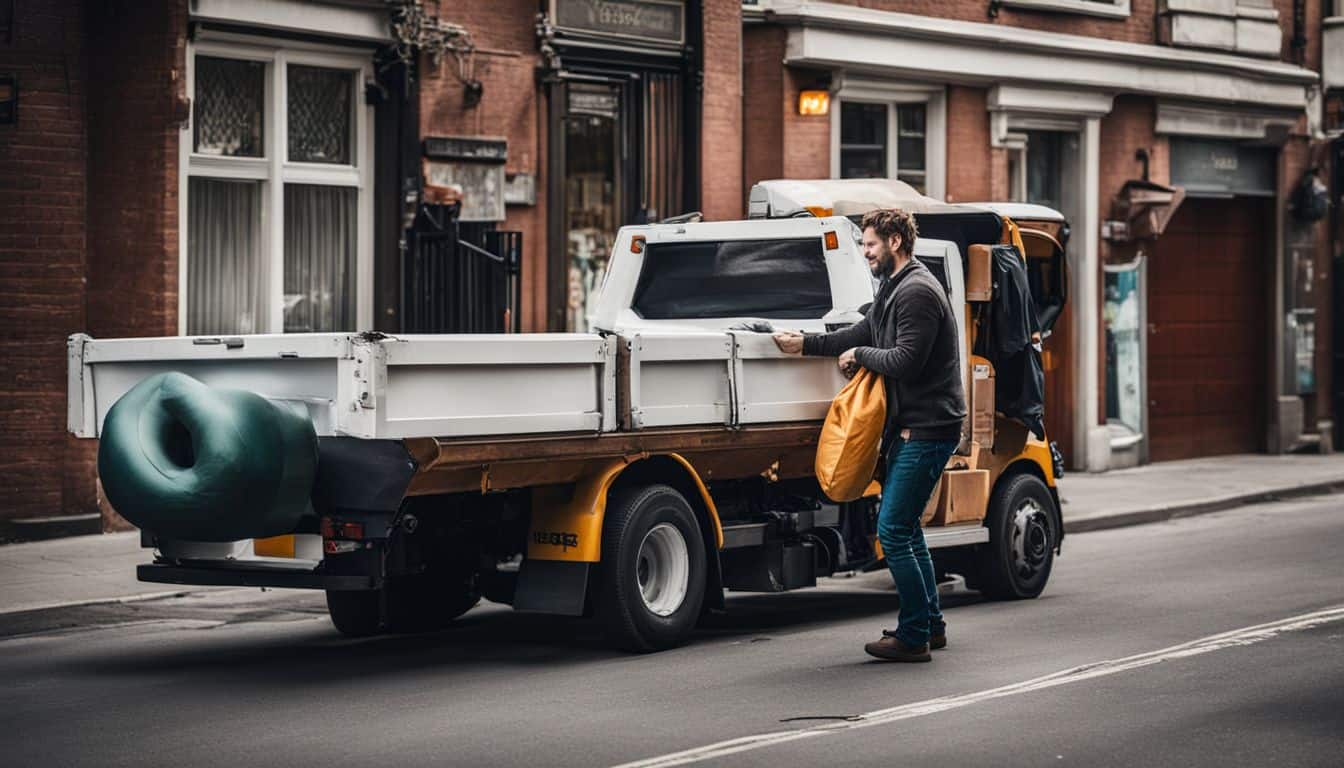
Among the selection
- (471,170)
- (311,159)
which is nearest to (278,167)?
(311,159)

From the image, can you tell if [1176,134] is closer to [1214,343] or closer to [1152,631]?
[1214,343]

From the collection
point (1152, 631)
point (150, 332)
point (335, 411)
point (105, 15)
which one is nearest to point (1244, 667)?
point (1152, 631)

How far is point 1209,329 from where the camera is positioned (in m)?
25.2

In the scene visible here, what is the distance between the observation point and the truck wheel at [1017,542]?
12.1 meters

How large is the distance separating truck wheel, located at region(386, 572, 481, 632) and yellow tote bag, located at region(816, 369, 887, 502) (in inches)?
81.3

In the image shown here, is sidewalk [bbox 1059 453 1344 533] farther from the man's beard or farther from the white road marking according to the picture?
the man's beard

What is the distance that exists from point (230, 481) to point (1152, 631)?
16.0ft

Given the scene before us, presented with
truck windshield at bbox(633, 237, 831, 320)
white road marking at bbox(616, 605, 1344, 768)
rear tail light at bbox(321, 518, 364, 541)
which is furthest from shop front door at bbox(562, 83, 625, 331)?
rear tail light at bbox(321, 518, 364, 541)

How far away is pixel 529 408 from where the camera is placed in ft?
30.5

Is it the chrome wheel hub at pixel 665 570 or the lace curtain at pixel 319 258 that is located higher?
the lace curtain at pixel 319 258

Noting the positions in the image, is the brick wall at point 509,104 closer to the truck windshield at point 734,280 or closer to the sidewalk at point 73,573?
the sidewalk at point 73,573

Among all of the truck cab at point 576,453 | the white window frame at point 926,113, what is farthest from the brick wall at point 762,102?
the truck cab at point 576,453

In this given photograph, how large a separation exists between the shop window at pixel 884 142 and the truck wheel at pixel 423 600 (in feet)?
34.7

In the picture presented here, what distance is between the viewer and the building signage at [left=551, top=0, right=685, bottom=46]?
18.0m
